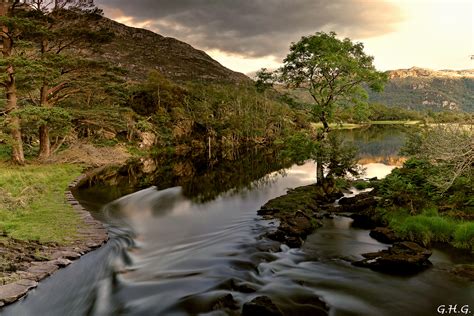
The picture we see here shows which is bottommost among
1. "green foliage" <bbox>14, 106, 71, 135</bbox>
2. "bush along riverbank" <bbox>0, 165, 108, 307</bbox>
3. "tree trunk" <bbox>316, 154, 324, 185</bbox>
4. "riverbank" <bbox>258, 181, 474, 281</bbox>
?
"riverbank" <bbox>258, 181, 474, 281</bbox>

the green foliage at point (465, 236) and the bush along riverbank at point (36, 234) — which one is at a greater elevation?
the bush along riverbank at point (36, 234)

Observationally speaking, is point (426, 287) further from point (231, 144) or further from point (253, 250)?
point (231, 144)

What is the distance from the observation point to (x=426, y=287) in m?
10.0

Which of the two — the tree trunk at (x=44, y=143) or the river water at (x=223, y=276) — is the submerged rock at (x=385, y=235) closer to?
the river water at (x=223, y=276)

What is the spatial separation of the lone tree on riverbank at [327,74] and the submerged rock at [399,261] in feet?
36.0

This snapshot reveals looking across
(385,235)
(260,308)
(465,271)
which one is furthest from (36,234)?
(465,271)

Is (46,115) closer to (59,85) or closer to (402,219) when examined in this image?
(59,85)

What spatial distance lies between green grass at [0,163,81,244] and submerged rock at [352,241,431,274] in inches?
432

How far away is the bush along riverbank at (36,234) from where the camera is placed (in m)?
9.59

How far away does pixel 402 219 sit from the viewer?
51.8ft

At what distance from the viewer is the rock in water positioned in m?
8.06

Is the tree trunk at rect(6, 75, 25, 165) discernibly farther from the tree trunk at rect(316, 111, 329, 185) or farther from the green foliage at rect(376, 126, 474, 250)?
the green foliage at rect(376, 126, 474, 250)

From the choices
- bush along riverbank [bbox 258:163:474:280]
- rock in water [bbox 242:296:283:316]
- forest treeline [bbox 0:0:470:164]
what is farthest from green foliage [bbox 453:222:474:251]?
rock in water [bbox 242:296:283:316]

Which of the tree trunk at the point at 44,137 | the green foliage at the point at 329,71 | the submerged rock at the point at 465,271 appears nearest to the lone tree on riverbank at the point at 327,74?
the green foliage at the point at 329,71
